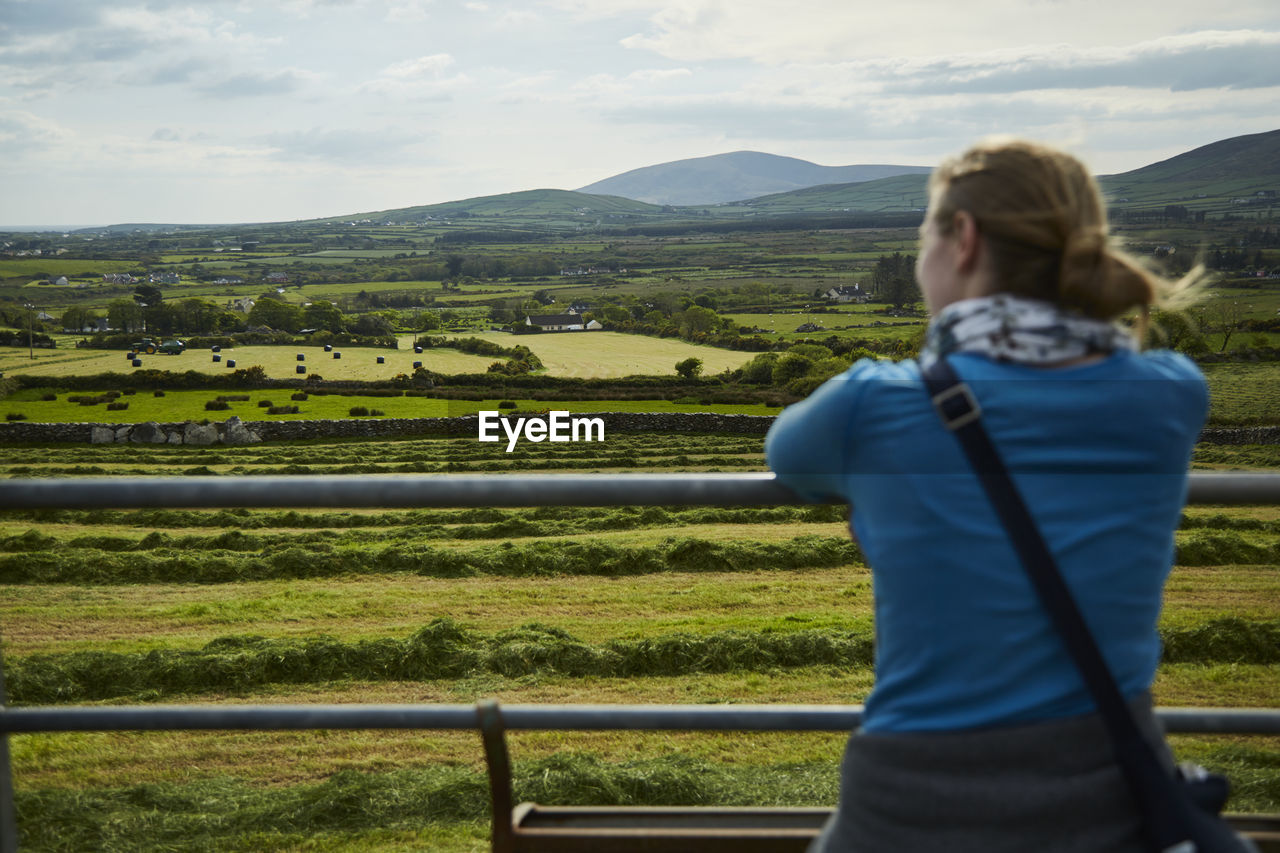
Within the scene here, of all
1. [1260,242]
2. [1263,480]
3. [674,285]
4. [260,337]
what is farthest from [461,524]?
[674,285]

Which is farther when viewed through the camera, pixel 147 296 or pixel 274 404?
pixel 147 296

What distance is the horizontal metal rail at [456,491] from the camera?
167cm

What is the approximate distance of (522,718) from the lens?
70.1 inches

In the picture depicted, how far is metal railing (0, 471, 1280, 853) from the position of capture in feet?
5.52

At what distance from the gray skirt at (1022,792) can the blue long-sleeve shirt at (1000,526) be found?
28 mm

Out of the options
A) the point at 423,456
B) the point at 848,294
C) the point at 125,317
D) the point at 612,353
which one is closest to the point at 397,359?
the point at 612,353

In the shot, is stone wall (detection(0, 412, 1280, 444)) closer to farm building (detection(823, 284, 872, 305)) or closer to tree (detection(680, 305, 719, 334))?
tree (detection(680, 305, 719, 334))

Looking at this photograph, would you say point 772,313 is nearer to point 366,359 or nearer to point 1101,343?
point 366,359

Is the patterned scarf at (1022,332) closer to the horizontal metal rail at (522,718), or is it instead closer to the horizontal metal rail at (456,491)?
the horizontal metal rail at (456,491)

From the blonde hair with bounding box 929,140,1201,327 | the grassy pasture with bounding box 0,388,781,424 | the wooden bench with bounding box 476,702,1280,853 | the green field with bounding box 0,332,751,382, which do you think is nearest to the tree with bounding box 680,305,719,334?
the green field with bounding box 0,332,751,382

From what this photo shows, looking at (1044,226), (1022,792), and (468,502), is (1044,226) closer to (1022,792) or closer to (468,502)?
(1022,792)

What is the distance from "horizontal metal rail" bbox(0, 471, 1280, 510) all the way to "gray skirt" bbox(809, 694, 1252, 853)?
1.62 ft

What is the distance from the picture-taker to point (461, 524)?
23.5 metres

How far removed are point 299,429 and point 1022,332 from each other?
56.0 m
